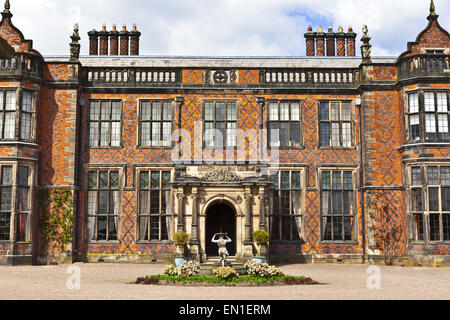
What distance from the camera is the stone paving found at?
12664mm

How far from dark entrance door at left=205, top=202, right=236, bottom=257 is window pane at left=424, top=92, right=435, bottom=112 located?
10312 mm

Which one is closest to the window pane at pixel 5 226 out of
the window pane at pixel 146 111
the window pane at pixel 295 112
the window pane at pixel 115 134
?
the window pane at pixel 115 134

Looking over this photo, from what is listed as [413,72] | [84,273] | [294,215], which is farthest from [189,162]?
[413,72]

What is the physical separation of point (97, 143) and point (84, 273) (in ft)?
25.1

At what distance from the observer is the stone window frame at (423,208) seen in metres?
22.4

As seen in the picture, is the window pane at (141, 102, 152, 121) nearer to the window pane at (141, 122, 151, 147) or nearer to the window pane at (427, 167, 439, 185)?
the window pane at (141, 122, 151, 147)

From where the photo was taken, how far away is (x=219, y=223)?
961 inches

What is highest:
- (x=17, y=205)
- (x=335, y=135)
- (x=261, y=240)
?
(x=335, y=135)

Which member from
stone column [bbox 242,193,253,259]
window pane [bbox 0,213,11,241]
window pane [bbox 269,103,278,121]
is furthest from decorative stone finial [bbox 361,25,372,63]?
window pane [bbox 0,213,11,241]

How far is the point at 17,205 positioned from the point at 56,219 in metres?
1.84

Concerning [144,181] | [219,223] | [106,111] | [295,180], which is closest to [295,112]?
[295,180]

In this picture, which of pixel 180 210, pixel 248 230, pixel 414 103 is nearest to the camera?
pixel 248 230

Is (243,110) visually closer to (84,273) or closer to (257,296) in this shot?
(84,273)

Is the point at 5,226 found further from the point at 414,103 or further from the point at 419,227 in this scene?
the point at 414,103
